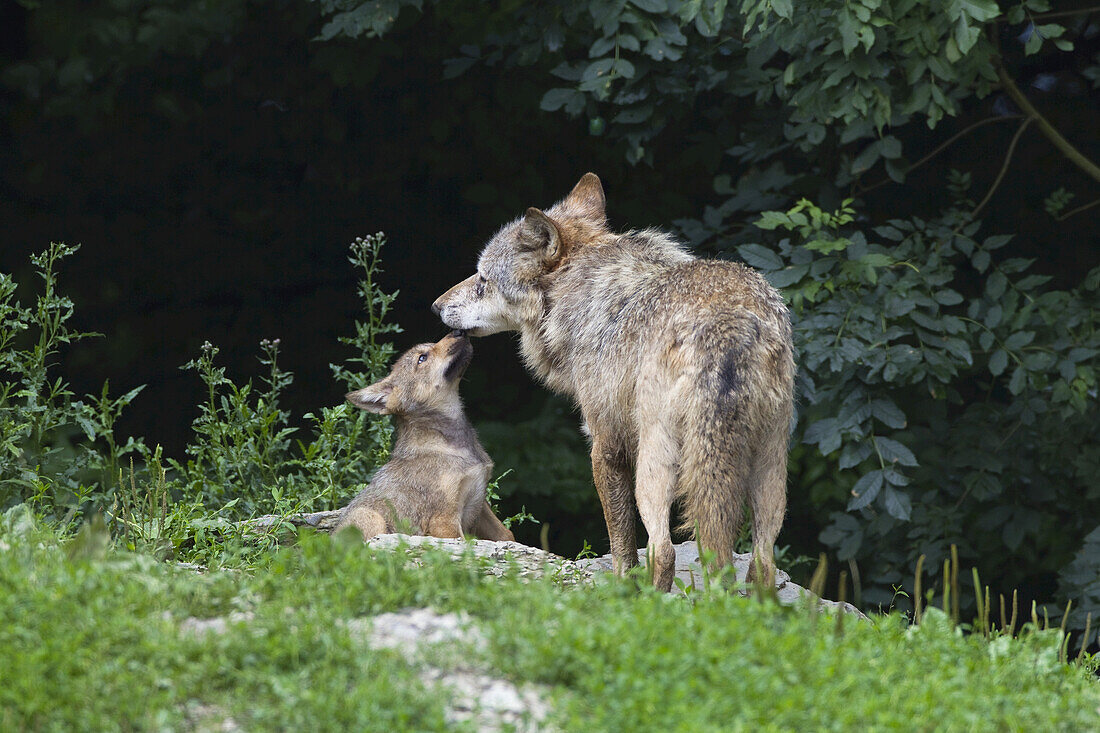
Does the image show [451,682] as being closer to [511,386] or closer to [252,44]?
[511,386]

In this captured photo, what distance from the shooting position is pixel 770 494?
471cm

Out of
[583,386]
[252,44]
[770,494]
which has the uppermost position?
[252,44]

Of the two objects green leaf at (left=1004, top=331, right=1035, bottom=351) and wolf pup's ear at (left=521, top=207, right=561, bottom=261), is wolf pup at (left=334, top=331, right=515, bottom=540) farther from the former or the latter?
green leaf at (left=1004, top=331, right=1035, bottom=351)

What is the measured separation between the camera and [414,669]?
307cm

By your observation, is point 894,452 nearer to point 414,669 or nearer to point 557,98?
point 557,98

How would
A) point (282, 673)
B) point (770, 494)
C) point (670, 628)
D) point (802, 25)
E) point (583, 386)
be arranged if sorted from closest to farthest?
point (282, 673), point (670, 628), point (770, 494), point (583, 386), point (802, 25)

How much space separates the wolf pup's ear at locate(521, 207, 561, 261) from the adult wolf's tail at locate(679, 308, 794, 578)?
56.8 inches

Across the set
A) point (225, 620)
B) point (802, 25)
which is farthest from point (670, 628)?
point (802, 25)

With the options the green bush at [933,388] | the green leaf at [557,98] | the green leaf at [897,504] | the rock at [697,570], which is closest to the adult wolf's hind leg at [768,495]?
the rock at [697,570]

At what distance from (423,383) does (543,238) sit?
4.15ft

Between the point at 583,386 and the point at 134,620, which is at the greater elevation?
the point at 583,386

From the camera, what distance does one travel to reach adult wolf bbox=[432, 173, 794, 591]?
4328 mm

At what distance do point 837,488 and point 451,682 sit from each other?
596 cm

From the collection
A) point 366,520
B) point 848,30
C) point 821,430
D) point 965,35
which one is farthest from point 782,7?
point 366,520
